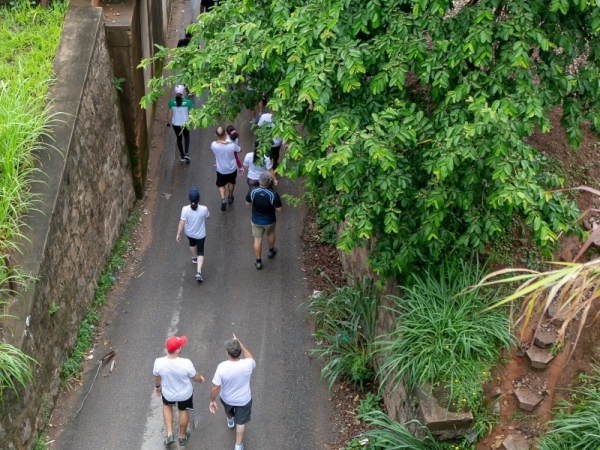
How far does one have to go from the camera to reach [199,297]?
34.5 ft

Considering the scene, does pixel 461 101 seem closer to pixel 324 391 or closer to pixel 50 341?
pixel 324 391

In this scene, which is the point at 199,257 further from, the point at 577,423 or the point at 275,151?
the point at 577,423

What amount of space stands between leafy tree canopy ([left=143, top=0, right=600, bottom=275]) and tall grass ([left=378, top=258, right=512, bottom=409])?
1.35ft

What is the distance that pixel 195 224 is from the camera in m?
10.3

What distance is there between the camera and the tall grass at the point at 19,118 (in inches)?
302

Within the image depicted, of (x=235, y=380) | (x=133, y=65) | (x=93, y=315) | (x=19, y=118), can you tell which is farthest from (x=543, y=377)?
(x=133, y=65)

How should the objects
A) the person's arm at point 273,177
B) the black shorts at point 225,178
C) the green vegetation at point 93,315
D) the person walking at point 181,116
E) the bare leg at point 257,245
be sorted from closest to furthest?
the green vegetation at point 93,315 < the bare leg at point 257,245 < the black shorts at point 225,178 < the person's arm at point 273,177 < the person walking at point 181,116

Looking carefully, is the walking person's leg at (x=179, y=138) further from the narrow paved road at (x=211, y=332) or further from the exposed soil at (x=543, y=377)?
the exposed soil at (x=543, y=377)

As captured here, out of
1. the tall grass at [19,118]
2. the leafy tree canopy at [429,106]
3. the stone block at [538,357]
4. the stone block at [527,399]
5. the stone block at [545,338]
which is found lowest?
the stone block at [527,399]

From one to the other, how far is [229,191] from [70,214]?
3.47 metres

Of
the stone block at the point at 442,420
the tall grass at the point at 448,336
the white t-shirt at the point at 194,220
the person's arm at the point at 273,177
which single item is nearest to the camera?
the stone block at the point at 442,420

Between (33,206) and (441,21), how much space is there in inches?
194

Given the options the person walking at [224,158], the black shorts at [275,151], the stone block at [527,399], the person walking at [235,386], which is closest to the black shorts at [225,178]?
the person walking at [224,158]

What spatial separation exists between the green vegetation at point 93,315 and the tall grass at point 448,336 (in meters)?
3.80
